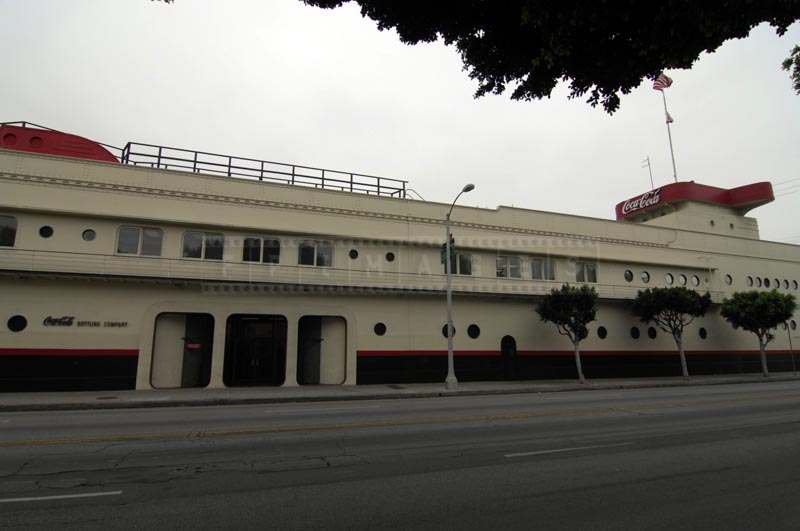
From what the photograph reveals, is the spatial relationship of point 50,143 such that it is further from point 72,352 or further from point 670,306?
point 670,306

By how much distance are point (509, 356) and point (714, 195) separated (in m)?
23.4

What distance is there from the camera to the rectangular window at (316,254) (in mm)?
22031

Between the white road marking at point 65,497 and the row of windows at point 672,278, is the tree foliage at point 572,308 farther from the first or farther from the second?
the white road marking at point 65,497

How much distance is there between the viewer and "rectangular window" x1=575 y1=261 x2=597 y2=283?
27.6 meters

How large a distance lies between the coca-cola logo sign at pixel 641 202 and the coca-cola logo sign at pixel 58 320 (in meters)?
38.0

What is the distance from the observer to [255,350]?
20938 mm

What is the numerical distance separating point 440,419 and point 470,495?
5797mm

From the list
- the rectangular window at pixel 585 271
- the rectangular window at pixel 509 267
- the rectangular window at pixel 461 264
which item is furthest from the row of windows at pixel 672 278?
the rectangular window at pixel 461 264

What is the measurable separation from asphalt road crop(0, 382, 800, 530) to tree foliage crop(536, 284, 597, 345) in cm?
1175

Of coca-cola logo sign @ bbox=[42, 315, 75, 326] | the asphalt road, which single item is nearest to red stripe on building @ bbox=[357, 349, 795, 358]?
the asphalt road

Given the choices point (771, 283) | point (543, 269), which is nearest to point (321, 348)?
point (543, 269)

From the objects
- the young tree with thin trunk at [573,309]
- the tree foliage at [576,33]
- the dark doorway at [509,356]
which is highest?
the tree foliage at [576,33]

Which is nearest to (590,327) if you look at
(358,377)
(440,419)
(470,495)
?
(358,377)

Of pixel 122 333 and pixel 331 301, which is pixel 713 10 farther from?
pixel 122 333
